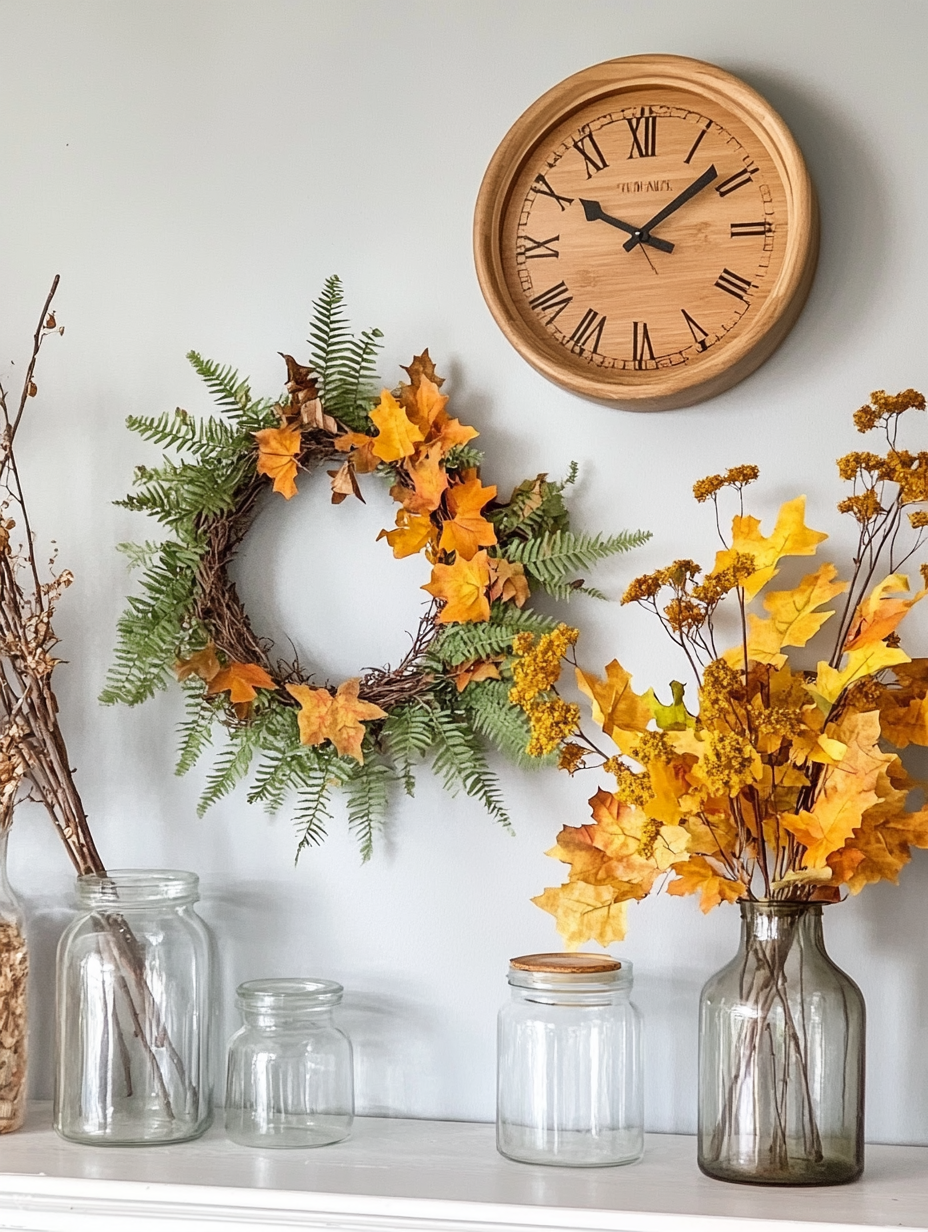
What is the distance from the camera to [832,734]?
1197mm

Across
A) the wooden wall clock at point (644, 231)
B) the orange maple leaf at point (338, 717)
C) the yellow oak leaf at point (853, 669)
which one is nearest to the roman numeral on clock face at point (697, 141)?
the wooden wall clock at point (644, 231)

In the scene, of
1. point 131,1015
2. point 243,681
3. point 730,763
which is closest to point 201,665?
point 243,681

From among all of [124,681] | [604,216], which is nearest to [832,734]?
[604,216]

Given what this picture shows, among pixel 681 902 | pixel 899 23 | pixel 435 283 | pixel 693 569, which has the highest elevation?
pixel 899 23

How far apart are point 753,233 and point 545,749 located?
0.58 m

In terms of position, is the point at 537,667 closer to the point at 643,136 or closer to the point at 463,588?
the point at 463,588

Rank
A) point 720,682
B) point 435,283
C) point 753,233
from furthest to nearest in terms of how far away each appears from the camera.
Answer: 1. point 435,283
2. point 753,233
3. point 720,682

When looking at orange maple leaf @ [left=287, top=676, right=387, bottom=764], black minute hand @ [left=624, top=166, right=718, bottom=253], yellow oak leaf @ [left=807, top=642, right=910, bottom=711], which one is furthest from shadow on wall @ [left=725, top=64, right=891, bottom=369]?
orange maple leaf @ [left=287, top=676, right=387, bottom=764]

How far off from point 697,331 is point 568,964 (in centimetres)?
65

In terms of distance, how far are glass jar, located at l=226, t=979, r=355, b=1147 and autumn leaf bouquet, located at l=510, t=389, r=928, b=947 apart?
285 millimetres

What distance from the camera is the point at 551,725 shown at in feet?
3.80

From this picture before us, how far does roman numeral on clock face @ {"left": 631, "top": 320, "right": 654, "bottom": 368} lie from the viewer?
137 cm

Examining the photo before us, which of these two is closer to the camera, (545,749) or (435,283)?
(545,749)

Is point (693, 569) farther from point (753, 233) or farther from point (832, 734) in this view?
point (753, 233)
